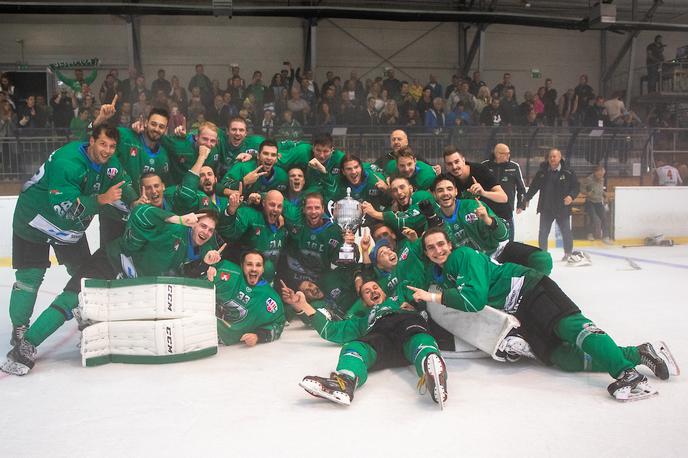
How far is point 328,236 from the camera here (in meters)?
5.35

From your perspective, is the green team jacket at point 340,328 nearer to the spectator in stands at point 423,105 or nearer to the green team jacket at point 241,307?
the green team jacket at point 241,307

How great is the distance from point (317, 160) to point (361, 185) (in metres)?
0.45

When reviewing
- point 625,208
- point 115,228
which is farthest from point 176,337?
point 625,208

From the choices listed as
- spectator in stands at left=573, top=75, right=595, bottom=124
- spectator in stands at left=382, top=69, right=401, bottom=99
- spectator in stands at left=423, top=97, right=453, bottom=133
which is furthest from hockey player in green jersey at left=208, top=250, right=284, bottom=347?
spectator in stands at left=573, top=75, right=595, bottom=124

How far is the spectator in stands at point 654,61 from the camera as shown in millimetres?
17172

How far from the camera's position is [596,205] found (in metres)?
11.3

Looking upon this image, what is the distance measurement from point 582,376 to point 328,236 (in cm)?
230

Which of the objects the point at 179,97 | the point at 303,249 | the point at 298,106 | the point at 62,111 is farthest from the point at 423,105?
the point at 303,249

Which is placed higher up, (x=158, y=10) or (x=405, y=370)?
(x=158, y=10)

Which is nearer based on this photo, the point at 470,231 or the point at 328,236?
the point at 470,231

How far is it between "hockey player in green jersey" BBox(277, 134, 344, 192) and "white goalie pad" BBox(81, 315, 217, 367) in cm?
199

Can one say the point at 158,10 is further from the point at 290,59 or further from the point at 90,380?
the point at 90,380

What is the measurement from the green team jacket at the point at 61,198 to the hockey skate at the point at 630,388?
3391 millimetres

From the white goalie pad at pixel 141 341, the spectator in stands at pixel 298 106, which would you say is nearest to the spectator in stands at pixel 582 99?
the spectator in stands at pixel 298 106
